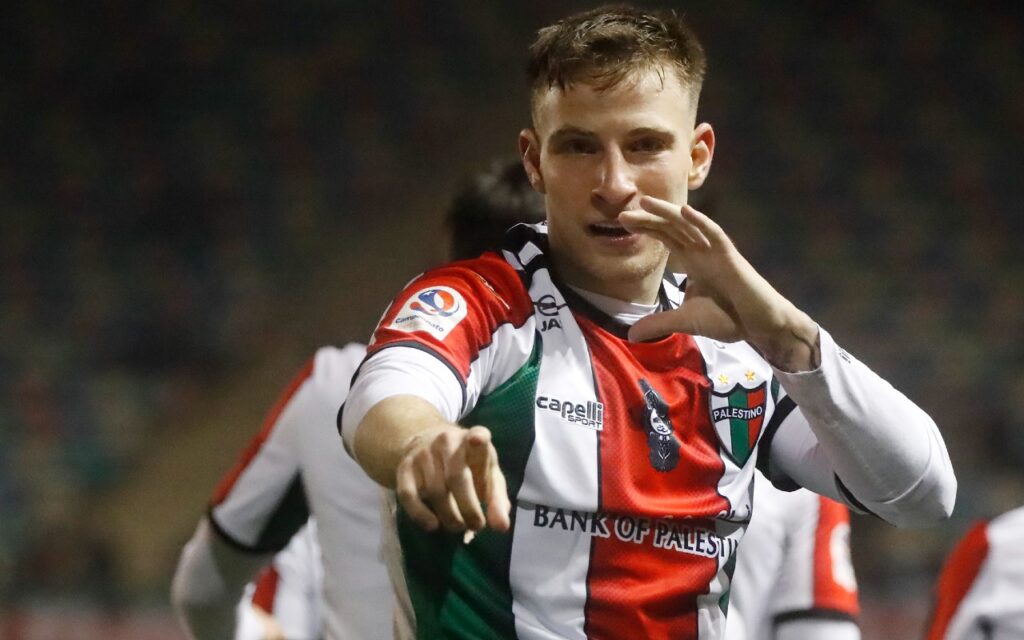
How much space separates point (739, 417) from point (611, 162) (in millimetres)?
452

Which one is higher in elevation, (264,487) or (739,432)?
(739,432)

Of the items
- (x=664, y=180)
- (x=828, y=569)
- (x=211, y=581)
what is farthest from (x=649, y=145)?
(x=211, y=581)

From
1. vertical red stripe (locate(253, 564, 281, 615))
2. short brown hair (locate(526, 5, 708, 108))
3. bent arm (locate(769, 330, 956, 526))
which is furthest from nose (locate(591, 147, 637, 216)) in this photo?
vertical red stripe (locate(253, 564, 281, 615))

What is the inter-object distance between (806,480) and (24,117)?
30.7 ft

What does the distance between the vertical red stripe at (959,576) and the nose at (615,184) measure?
3.04 ft

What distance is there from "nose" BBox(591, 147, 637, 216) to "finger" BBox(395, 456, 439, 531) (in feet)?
2.21

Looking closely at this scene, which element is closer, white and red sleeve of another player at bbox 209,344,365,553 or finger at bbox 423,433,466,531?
finger at bbox 423,433,466,531

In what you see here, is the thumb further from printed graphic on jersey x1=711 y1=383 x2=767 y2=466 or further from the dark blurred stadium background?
the dark blurred stadium background

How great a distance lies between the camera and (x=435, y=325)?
1986mm

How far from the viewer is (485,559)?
2096mm

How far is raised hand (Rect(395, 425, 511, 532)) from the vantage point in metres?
1.50

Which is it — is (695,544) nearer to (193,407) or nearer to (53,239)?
(193,407)

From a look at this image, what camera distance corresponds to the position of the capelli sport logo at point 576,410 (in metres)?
2.09

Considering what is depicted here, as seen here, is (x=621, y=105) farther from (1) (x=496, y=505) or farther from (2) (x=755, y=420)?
(1) (x=496, y=505)
